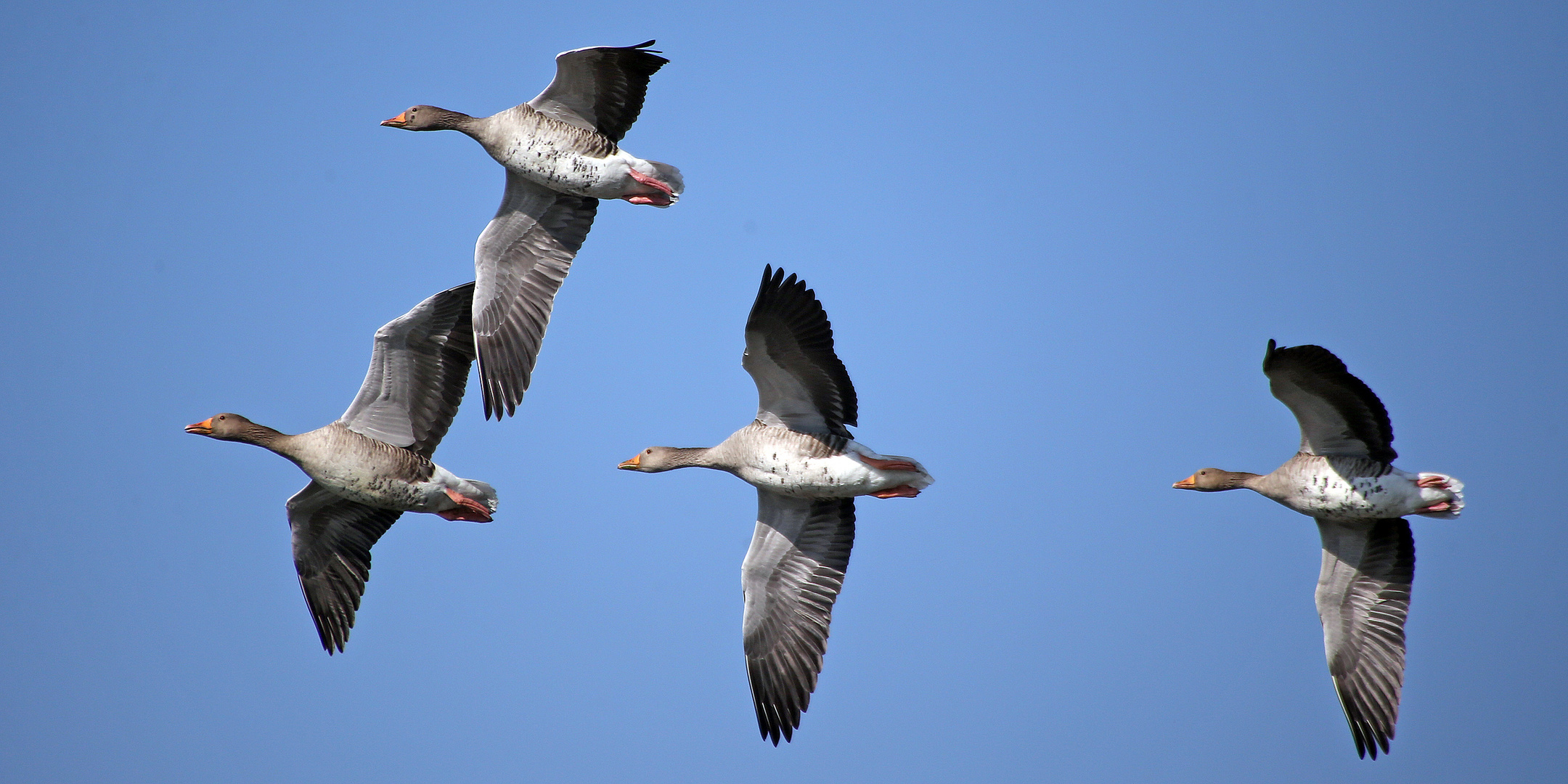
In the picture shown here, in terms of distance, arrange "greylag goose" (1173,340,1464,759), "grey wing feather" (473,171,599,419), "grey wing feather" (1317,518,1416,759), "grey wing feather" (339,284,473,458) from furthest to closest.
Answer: "grey wing feather" (473,171,599,419), "grey wing feather" (1317,518,1416,759), "grey wing feather" (339,284,473,458), "greylag goose" (1173,340,1464,759)

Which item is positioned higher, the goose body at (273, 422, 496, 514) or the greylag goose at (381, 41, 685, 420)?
the greylag goose at (381, 41, 685, 420)

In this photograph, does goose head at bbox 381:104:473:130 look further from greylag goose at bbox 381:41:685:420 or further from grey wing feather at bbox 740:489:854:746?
grey wing feather at bbox 740:489:854:746

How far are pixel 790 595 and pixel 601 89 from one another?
5.73 metres

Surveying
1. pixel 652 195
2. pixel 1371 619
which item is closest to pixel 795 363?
pixel 652 195

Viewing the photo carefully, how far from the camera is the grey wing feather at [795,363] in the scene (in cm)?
1255

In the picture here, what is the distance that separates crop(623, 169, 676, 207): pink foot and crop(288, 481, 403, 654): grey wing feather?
4.42 metres

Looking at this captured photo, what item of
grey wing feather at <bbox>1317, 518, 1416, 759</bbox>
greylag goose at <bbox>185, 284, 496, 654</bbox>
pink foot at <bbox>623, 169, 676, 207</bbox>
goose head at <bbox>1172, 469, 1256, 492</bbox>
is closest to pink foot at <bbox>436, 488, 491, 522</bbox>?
greylag goose at <bbox>185, 284, 496, 654</bbox>

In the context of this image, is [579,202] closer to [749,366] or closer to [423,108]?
[423,108]

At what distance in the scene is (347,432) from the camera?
1366 cm

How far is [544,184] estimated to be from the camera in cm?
1465

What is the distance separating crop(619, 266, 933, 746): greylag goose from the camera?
12.7 m

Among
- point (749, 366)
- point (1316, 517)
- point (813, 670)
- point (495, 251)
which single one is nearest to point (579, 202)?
point (495, 251)

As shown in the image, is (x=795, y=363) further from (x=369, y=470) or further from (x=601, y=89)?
(x=369, y=470)

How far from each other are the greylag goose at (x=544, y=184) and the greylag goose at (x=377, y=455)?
41cm
